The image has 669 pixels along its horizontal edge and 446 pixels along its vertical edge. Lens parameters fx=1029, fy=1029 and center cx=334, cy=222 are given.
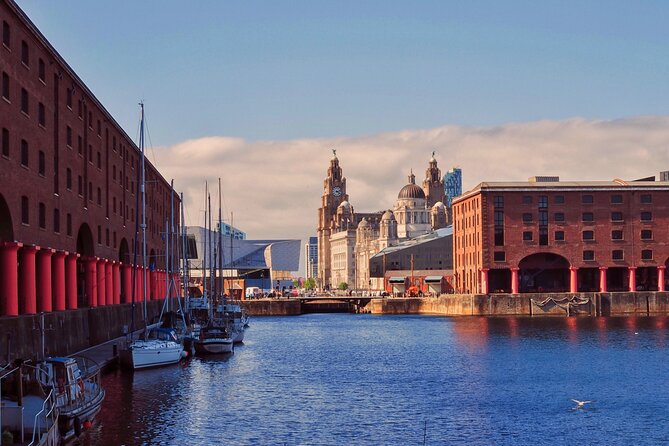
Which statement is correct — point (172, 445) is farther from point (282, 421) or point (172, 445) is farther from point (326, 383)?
point (326, 383)

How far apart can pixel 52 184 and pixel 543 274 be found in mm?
99779

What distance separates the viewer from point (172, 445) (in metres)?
44.5

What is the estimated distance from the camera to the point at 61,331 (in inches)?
2589

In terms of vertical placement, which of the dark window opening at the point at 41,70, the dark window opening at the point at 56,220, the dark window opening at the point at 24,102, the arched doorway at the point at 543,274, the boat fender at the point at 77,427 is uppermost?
the dark window opening at the point at 41,70

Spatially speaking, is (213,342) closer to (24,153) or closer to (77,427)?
(24,153)

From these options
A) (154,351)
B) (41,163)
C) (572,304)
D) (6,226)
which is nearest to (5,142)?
(6,226)

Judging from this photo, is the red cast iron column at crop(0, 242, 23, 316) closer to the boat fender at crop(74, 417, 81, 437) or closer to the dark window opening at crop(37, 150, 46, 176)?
the dark window opening at crop(37, 150, 46, 176)

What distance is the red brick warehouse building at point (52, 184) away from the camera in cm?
5656

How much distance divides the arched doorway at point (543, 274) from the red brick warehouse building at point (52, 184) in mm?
71357

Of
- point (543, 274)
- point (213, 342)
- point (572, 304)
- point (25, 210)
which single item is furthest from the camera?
point (543, 274)

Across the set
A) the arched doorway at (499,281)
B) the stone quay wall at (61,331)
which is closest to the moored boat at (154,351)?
the stone quay wall at (61,331)

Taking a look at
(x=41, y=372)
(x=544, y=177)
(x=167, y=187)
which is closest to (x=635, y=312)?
(x=544, y=177)

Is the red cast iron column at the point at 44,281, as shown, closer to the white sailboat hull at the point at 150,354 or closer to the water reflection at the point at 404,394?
the water reflection at the point at 404,394

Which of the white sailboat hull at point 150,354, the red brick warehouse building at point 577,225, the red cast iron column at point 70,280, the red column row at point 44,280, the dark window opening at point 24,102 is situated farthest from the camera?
the red brick warehouse building at point 577,225
